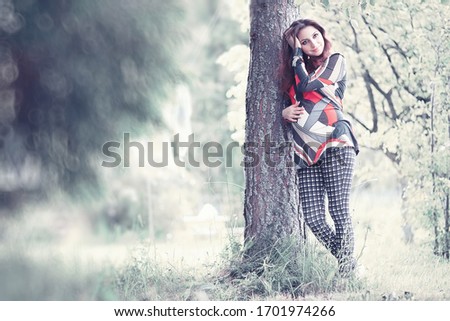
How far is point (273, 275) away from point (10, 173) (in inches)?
71.9

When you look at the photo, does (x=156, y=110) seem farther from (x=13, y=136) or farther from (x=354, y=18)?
(x=354, y=18)

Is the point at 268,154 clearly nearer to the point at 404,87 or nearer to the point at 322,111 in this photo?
the point at 322,111

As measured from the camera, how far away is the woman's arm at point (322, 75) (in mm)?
3340

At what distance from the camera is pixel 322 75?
3.35 m

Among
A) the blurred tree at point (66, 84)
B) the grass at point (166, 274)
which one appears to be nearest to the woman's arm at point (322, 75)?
the grass at point (166, 274)

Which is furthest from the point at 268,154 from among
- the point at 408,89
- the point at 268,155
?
the point at 408,89

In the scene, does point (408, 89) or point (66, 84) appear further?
point (408, 89)

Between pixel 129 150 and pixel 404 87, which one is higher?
pixel 404 87

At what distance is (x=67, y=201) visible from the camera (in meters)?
4.14

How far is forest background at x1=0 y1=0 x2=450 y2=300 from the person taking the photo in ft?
11.6

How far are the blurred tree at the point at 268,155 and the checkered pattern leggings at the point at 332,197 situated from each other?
0.34 ft

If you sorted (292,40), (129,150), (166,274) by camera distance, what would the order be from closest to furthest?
(292,40), (166,274), (129,150)

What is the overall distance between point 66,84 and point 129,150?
0.69 m

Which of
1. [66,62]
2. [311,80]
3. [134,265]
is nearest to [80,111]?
[66,62]
